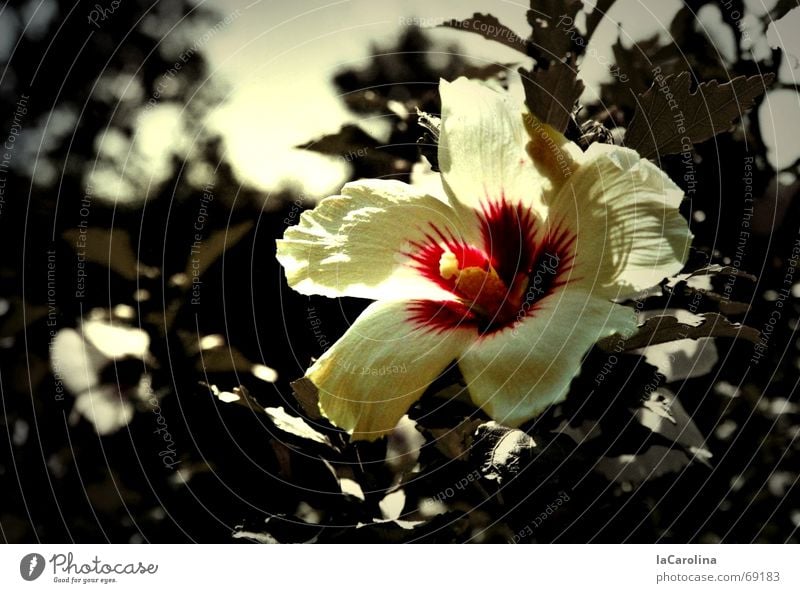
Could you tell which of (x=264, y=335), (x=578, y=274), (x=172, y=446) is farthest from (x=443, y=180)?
(x=172, y=446)

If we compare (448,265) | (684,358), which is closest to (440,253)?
(448,265)

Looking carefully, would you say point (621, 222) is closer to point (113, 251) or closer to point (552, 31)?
point (552, 31)

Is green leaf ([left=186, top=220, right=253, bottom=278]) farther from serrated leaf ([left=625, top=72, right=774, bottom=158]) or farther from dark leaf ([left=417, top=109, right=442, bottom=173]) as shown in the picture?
serrated leaf ([left=625, top=72, right=774, bottom=158])

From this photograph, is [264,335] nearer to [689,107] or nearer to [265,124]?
[265,124]

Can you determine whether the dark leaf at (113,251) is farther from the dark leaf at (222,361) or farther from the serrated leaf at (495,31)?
the serrated leaf at (495,31)

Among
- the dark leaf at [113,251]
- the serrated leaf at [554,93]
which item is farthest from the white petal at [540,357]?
the dark leaf at [113,251]
